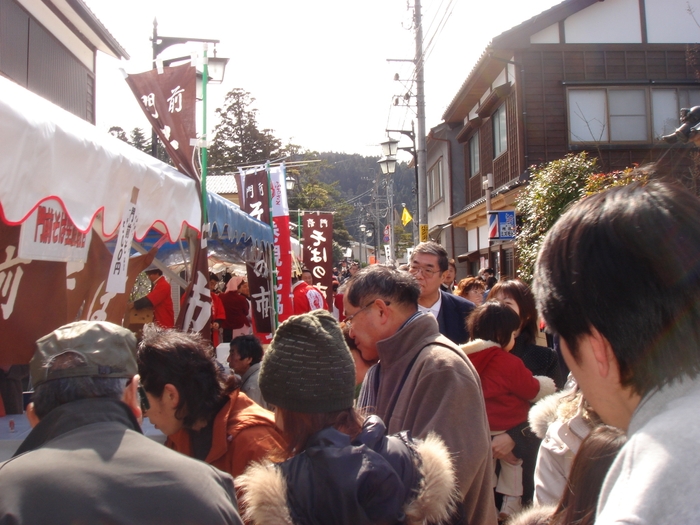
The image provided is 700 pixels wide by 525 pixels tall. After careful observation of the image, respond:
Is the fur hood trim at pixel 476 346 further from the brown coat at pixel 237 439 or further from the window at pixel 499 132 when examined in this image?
the window at pixel 499 132

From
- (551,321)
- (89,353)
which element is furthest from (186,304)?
(551,321)

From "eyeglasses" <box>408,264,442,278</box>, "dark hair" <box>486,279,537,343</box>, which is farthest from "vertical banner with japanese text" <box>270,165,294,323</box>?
"dark hair" <box>486,279,537,343</box>

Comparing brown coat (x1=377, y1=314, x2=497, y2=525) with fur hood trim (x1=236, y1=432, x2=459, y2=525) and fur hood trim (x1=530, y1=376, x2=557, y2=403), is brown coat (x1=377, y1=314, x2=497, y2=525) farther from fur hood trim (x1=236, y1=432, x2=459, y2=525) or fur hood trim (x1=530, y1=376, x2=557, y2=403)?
fur hood trim (x1=530, y1=376, x2=557, y2=403)

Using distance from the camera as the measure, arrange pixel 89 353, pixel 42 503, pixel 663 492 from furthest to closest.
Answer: pixel 89 353 → pixel 42 503 → pixel 663 492

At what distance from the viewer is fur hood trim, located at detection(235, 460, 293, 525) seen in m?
1.60

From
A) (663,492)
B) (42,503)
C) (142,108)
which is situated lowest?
(42,503)

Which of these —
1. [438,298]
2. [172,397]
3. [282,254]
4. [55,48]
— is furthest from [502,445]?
[55,48]

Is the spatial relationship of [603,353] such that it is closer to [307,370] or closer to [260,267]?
[307,370]

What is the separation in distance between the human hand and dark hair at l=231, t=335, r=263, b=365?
2115mm

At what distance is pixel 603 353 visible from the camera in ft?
3.31

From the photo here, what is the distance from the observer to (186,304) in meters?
5.45

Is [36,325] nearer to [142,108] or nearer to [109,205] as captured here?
[109,205]

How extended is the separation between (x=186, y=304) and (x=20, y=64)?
6.64 m

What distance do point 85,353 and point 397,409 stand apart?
1324 mm
